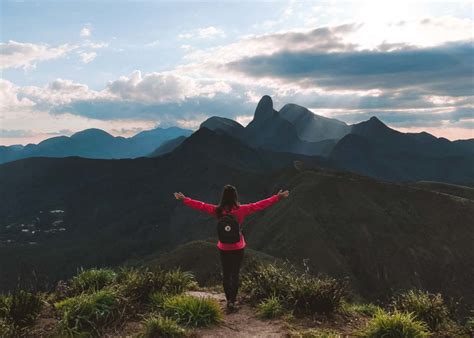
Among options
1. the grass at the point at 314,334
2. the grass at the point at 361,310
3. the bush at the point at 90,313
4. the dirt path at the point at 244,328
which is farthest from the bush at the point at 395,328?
the bush at the point at 90,313

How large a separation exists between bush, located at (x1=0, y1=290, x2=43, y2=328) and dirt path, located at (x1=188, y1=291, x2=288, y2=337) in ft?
11.8

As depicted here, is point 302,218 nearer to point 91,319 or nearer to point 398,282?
point 398,282

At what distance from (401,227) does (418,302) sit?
99.0 m

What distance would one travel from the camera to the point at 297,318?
956 cm

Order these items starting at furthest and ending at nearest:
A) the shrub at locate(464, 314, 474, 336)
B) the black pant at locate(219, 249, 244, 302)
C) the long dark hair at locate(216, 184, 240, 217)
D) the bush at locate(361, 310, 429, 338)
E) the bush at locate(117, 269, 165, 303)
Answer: the long dark hair at locate(216, 184, 240, 217), the black pant at locate(219, 249, 244, 302), the bush at locate(117, 269, 165, 303), the shrub at locate(464, 314, 474, 336), the bush at locate(361, 310, 429, 338)

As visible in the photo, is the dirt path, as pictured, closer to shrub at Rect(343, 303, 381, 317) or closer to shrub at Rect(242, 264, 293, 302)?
shrub at Rect(242, 264, 293, 302)

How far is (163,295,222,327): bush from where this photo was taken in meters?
8.78

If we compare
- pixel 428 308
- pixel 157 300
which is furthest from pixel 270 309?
pixel 428 308

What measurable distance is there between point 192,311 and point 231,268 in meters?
1.52

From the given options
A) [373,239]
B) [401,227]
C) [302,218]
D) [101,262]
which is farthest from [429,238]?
[101,262]

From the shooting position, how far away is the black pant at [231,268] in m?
9.97

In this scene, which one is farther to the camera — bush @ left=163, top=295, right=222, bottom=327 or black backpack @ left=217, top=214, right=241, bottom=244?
black backpack @ left=217, top=214, right=241, bottom=244

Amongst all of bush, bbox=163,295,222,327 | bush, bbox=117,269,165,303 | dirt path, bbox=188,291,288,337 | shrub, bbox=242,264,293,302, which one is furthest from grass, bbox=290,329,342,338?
bush, bbox=117,269,165,303

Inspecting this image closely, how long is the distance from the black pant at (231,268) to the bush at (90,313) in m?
2.50
